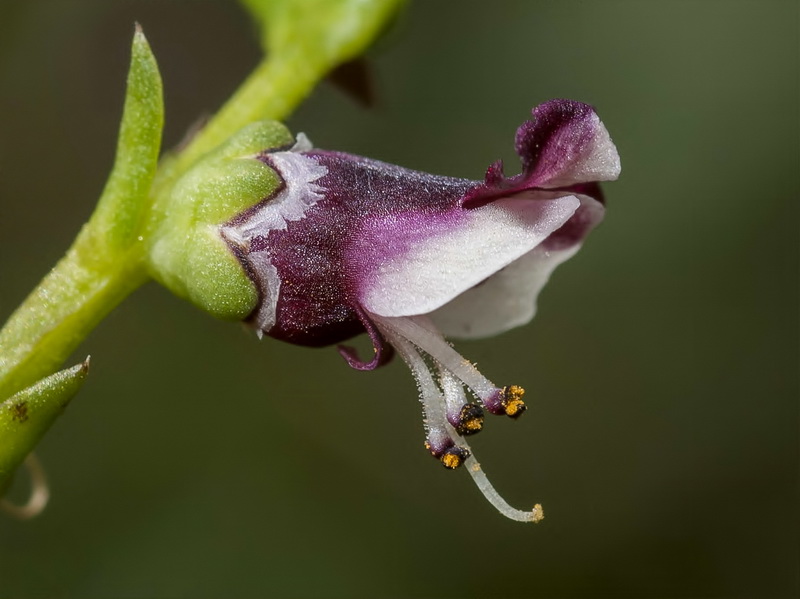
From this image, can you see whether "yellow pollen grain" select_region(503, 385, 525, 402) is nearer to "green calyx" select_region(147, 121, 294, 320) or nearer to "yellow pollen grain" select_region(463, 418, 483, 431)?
"yellow pollen grain" select_region(463, 418, 483, 431)

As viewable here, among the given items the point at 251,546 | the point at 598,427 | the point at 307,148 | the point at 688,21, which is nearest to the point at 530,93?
the point at 688,21

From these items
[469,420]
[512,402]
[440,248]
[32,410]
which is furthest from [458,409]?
[32,410]

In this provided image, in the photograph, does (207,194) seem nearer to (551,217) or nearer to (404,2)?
(551,217)

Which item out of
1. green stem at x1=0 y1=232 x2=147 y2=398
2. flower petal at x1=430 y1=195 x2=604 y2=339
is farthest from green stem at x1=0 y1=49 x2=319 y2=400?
flower petal at x1=430 y1=195 x2=604 y2=339

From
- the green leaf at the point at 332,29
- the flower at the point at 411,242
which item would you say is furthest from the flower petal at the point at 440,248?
the green leaf at the point at 332,29

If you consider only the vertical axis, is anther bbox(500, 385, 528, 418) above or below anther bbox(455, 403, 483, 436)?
above

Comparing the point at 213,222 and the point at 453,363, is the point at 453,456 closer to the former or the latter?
the point at 453,363

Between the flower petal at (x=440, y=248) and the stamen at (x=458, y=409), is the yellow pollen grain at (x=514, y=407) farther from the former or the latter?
the flower petal at (x=440, y=248)
